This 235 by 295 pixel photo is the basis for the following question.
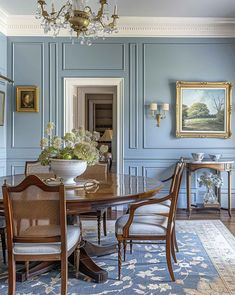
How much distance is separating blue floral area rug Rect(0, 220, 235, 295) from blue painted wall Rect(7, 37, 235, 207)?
185cm

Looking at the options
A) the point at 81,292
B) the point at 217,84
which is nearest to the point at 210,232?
the point at 81,292

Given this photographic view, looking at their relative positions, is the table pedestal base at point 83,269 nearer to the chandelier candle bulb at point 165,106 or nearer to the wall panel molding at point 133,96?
the wall panel molding at point 133,96

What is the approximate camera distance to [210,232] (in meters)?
3.74

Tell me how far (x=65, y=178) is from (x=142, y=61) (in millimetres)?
3001

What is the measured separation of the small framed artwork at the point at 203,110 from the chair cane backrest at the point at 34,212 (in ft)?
11.0

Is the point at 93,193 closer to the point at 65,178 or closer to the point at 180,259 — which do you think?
the point at 65,178

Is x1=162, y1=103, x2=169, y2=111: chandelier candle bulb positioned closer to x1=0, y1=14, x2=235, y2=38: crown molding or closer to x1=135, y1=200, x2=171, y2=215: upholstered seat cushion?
x1=0, y1=14, x2=235, y2=38: crown molding

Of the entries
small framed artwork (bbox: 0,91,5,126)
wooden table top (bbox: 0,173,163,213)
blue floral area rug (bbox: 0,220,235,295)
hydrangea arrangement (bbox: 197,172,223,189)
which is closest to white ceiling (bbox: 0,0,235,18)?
small framed artwork (bbox: 0,91,5,126)

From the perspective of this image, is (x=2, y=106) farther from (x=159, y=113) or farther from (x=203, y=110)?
(x=203, y=110)

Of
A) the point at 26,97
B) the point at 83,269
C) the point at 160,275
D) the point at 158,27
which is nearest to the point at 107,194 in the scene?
the point at 83,269

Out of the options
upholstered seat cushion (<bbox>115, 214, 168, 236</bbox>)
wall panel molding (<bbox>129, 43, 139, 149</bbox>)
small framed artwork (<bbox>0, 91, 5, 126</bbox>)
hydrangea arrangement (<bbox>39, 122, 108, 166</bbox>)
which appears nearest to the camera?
upholstered seat cushion (<bbox>115, 214, 168, 236</bbox>)

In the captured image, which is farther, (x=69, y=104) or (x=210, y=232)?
(x=69, y=104)

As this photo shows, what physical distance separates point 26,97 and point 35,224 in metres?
3.41

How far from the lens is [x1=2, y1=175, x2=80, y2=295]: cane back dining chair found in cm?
192
